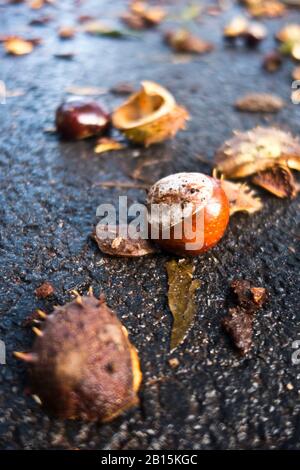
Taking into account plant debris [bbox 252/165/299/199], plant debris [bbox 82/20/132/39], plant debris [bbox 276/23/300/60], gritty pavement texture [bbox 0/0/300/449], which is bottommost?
gritty pavement texture [bbox 0/0/300/449]

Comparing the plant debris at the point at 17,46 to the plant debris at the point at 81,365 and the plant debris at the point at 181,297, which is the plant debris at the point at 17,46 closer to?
the plant debris at the point at 181,297

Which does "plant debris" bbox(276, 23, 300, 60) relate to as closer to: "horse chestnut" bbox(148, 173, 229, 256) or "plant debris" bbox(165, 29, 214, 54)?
"plant debris" bbox(165, 29, 214, 54)

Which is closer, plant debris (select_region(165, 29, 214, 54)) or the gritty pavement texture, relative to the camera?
the gritty pavement texture

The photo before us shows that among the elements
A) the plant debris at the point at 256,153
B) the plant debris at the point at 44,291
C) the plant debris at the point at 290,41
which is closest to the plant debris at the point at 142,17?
the plant debris at the point at 290,41

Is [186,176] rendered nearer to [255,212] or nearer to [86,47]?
[255,212]

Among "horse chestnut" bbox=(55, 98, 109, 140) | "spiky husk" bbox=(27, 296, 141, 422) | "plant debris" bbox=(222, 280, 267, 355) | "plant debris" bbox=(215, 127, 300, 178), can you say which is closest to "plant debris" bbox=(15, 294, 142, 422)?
"spiky husk" bbox=(27, 296, 141, 422)
